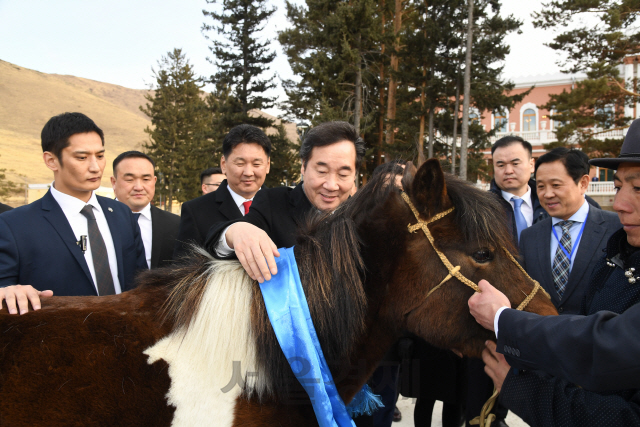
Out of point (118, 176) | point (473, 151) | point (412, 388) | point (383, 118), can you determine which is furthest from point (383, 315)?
point (383, 118)

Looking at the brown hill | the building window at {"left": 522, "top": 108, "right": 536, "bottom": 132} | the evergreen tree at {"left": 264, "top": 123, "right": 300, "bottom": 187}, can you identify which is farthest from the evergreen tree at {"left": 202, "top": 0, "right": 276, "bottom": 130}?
the brown hill

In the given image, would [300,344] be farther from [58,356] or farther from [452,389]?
[452,389]

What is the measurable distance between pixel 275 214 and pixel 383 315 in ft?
3.57

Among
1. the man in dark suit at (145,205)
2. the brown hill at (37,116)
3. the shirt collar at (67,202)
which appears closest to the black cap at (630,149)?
the shirt collar at (67,202)

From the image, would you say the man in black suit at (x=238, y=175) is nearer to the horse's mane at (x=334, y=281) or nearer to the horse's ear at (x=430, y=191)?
the horse's mane at (x=334, y=281)

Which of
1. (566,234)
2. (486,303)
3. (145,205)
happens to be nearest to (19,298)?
(486,303)

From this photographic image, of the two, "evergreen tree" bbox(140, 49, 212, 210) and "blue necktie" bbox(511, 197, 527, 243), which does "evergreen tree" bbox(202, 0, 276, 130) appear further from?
"blue necktie" bbox(511, 197, 527, 243)

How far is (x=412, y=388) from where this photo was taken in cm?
328

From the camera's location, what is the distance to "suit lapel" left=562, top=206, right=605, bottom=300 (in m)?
3.07

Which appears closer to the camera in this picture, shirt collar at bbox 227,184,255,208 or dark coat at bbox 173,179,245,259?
dark coat at bbox 173,179,245,259

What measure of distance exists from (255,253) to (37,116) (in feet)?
389

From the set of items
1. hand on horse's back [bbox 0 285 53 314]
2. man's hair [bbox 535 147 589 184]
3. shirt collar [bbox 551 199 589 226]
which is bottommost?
hand on horse's back [bbox 0 285 53 314]

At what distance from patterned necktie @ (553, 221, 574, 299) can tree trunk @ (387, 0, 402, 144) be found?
21.2 metres

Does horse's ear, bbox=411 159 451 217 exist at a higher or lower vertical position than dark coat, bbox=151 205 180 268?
higher
